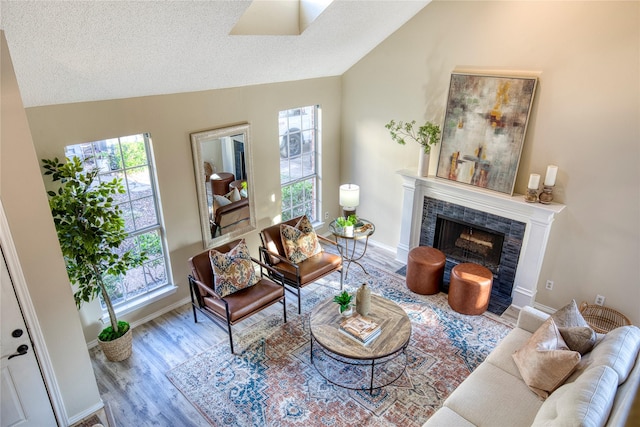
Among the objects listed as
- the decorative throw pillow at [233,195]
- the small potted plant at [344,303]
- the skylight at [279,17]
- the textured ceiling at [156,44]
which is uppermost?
the skylight at [279,17]

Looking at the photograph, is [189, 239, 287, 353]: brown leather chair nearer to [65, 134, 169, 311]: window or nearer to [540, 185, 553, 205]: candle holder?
[65, 134, 169, 311]: window

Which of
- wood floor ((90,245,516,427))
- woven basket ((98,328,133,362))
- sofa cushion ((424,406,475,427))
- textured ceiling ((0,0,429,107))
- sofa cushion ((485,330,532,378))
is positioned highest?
textured ceiling ((0,0,429,107))

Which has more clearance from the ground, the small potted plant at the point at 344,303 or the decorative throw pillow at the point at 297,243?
the decorative throw pillow at the point at 297,243

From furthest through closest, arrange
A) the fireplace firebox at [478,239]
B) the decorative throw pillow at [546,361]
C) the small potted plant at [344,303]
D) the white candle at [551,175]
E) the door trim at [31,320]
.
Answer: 1. the fireplace firebox at [478,239]
2. the white candle at [551,175]
3. the small potted plant at [344,303]
4. the decorative throw pillow at [546,361]
5. the door trim at [31,320]

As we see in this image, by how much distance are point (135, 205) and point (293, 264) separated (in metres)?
1.76

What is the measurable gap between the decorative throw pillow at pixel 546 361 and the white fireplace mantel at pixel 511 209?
4.63 ft

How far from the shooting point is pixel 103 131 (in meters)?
3.93

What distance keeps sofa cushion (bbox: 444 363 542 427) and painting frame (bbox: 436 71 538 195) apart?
7.13 ft

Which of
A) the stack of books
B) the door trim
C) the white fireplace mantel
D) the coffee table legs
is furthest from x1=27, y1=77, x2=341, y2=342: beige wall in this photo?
the stack of books

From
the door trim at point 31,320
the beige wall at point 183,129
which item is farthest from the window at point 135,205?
the door trim at point 31,320

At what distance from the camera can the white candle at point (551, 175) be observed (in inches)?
169

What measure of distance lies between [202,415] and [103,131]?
8.70 ft

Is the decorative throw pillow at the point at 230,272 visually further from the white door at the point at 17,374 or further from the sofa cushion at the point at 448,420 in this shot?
the sofa cushion at the point at 448,420

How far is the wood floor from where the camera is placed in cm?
357
